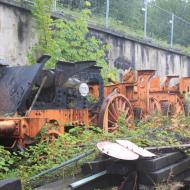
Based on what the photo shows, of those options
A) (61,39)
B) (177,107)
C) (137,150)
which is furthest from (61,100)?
(177,107)

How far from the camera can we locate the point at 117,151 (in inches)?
202

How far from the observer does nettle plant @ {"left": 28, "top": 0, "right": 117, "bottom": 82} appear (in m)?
12.2

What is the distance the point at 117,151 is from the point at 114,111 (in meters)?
4.50

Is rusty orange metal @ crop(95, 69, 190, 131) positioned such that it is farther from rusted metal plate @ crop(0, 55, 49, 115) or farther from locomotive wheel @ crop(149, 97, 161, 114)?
rusted metal plate @ crop(0, 55, 49, 115)

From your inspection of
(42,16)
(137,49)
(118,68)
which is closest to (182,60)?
(137,49)

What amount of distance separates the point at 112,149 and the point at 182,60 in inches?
670

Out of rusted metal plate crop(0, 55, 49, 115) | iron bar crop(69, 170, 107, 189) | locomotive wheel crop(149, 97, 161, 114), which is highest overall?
rusted metal plate crop(0, 55, 49, 115)

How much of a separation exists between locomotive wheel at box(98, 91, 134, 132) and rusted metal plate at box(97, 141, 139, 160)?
12.2 ft

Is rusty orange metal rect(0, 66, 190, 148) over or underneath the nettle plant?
underneath

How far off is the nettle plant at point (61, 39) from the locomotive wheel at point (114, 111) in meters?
2.09

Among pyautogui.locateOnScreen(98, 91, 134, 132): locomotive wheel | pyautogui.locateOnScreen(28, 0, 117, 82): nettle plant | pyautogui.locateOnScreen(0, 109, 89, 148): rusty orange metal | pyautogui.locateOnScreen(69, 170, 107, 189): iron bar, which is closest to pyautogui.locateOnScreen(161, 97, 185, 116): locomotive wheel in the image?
pyautogui.locateOnScreen(28, 0, 117, 82): nettle plant

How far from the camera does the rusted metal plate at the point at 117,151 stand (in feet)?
16.3

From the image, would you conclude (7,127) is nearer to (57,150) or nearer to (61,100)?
(57,150)

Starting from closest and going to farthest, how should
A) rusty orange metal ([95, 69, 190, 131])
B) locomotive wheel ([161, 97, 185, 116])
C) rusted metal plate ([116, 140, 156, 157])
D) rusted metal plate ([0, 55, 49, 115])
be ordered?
1. rusted metal plate ([116, 140, 156, 157])
2. rusted metal plate ([0, 55, 49, 115])
3. rusty orange metal ([95, 69, 190, 131])
4. locomotive wheel ([161, 97, 185, 116])
